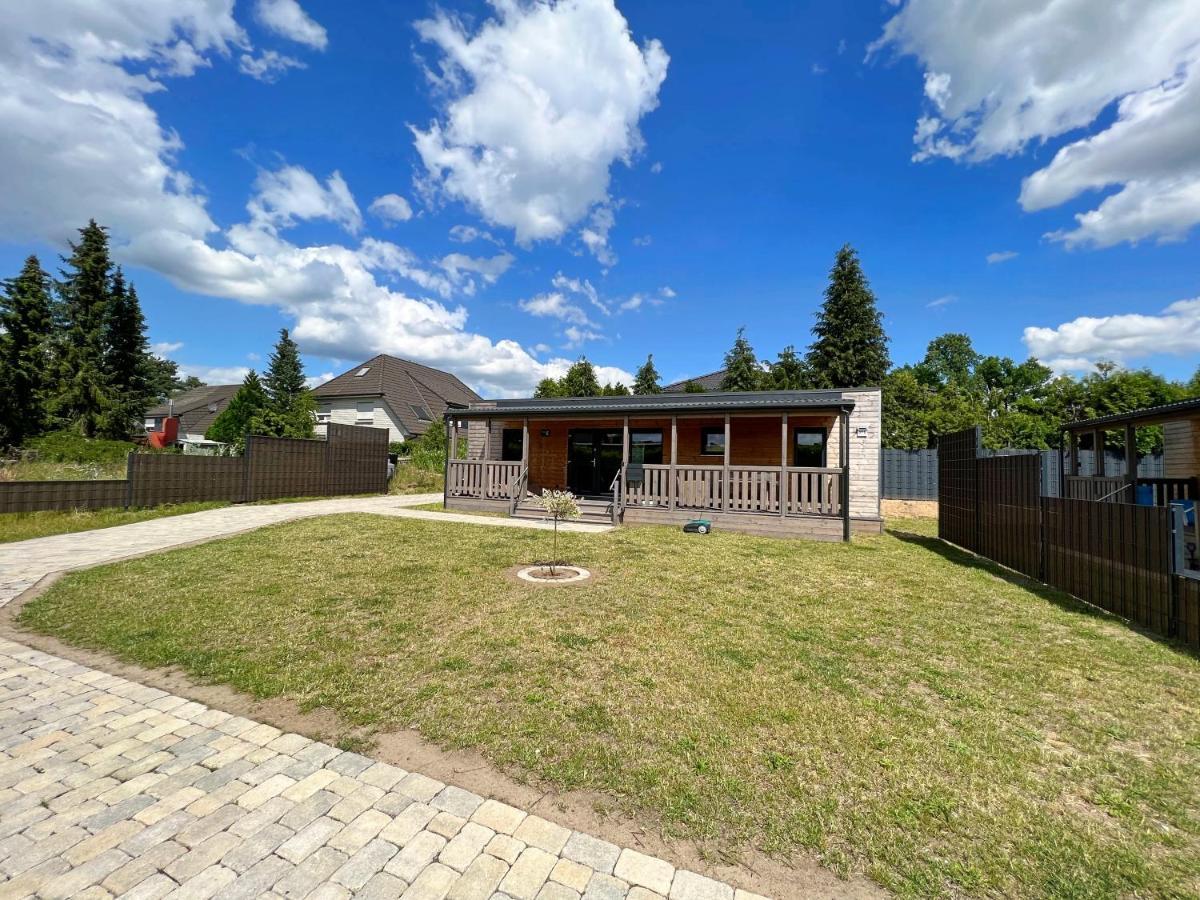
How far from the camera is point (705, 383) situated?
34125mm

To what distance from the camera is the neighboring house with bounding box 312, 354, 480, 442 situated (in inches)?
1209

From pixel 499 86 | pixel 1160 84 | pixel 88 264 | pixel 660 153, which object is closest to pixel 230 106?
pixel 499 86

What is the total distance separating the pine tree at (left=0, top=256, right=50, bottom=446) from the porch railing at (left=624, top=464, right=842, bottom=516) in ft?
90.4

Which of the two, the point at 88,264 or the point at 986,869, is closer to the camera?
the point at 986,869

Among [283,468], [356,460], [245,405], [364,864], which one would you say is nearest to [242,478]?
[283,468]

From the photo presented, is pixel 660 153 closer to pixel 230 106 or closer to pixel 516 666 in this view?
pixel 230 106

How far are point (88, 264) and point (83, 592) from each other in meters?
26.6

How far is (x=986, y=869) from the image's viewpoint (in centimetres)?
195

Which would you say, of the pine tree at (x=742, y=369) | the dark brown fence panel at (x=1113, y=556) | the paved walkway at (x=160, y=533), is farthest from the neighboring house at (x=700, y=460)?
the pine tree at (x=742, y=369)

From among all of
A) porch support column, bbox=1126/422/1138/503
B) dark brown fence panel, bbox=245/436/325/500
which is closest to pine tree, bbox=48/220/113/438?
dark brown fence panel, bbox=245/436/325/500

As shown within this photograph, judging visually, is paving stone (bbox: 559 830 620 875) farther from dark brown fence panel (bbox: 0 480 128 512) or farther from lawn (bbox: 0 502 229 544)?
dark brown fence panel (bbox: 0 480 128 512)

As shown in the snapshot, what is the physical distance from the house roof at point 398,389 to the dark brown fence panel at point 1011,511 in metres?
26.8

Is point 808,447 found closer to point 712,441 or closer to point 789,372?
point 712,441

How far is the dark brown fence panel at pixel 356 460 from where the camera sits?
689 inches
